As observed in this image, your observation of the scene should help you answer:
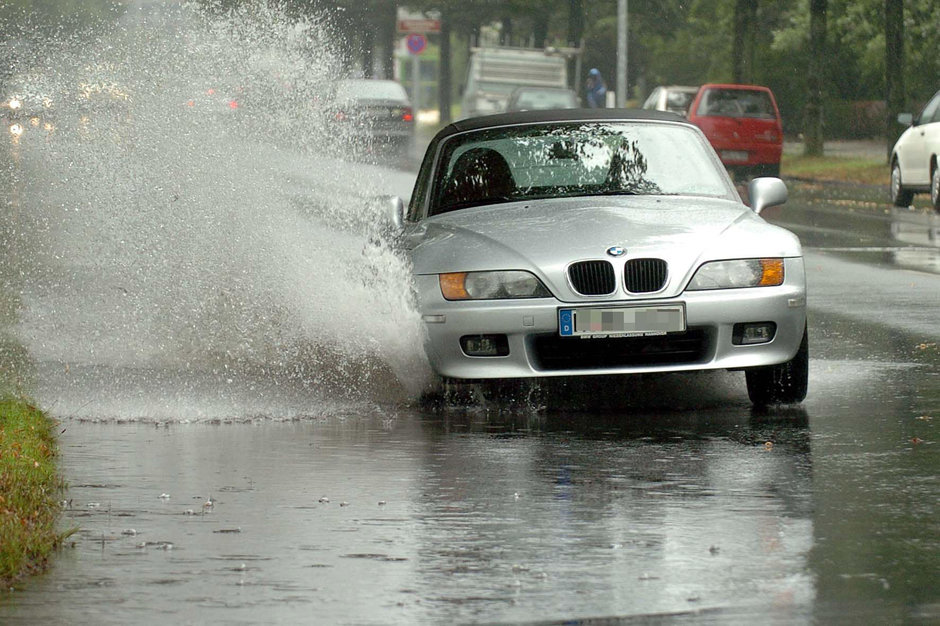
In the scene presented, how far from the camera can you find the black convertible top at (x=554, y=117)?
10367 millimetres

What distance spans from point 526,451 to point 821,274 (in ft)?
30.3

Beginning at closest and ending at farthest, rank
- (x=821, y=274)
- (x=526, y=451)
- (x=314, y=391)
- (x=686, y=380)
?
(x=526, y=451)
(x=314, y=391)
(x=686, y=380)
(x=821, y=274)

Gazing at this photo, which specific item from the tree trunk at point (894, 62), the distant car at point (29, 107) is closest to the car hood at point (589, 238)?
the distant car at point (29, 107)

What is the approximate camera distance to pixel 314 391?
9148 mm

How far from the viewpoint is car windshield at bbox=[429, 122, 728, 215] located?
9852mm

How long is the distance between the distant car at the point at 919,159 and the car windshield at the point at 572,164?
16.5 m

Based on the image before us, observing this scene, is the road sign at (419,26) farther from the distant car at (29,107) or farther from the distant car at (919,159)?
the distant car at (919,159)

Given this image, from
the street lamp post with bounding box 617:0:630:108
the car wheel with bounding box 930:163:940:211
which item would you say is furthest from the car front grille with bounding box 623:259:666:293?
the street lamp post with bounding box 617:0:630:108

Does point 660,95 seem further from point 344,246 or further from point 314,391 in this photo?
point 314,391

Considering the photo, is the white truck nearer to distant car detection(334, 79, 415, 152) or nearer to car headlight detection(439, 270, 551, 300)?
distant car detection(334, 79, 415, 152)

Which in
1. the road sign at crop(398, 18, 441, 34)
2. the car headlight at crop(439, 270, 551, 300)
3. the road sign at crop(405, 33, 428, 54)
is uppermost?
the road sign at crop(398, 18, 441, 34)

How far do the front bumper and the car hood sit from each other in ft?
0.51

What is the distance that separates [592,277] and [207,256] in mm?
3219

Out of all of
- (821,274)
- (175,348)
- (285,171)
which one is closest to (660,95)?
(821,274)
